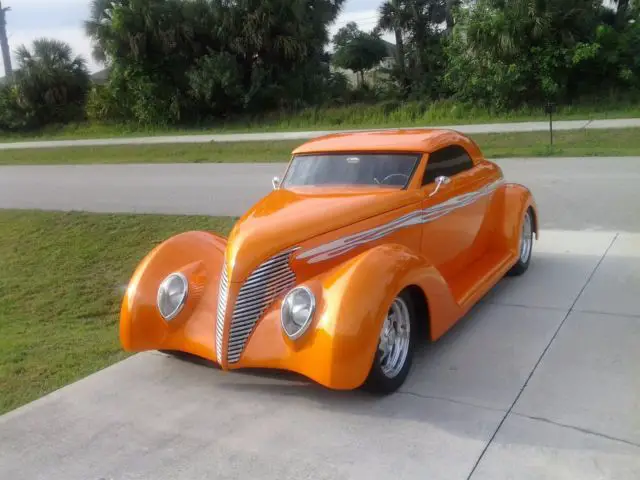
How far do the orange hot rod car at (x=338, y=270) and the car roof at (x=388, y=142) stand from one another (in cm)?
2

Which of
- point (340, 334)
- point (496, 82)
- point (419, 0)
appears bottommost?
point (340, 334)

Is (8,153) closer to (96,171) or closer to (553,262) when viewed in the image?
(96,171)

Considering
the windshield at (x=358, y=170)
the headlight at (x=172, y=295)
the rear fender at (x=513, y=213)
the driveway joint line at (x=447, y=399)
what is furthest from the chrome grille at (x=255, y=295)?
the rear fender at (x=513, y=213)

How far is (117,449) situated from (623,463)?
2.75 meters

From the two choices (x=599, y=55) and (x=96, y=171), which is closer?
(x=96, y=171)

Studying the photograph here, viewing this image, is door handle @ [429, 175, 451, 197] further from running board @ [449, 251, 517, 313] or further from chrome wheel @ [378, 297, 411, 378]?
chrome wheel @ [378, 297, 411, 378]

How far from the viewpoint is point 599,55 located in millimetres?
25688

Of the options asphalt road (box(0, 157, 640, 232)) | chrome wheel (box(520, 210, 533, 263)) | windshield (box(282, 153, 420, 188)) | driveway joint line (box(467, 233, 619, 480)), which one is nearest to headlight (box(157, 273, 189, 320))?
windshield (box(282, 153, 420, 188))

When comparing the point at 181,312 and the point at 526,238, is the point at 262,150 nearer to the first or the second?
the point at 526,238

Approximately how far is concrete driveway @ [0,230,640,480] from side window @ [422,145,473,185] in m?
1.28

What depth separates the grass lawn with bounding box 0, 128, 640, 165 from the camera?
16.0 m

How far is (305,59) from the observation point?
33.7m

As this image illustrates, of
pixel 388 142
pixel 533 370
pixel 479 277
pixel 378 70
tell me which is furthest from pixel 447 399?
pixel 378 70

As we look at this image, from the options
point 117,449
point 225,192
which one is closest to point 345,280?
point 117,449
